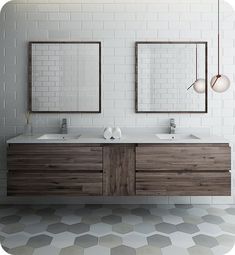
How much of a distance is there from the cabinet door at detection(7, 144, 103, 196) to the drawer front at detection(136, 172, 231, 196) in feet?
1.66

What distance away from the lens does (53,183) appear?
129 inches

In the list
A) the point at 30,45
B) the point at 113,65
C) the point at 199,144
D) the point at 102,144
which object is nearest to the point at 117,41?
Answer: the point at 113,65

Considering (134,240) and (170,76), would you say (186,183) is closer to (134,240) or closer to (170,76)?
(134,240)

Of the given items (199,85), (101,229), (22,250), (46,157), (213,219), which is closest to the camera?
(22,250)

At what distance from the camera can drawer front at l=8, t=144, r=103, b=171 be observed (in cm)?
326

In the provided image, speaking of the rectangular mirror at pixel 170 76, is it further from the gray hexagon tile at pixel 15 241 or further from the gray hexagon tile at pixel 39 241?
the gray hexagon tile at pixel 15 241

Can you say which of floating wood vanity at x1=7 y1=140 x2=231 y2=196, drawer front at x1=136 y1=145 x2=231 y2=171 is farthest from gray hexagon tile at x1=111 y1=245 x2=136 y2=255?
drawer front at x1=136 y1=145 x2=231 y2=171

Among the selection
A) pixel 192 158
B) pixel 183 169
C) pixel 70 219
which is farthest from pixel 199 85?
pixel 70 219

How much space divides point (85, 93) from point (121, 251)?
74.7 inches

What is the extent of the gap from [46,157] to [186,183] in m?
1.43

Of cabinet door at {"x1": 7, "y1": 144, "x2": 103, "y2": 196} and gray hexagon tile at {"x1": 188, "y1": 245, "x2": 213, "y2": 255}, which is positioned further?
cabinet door at {"x1": 7, "y1": 144, "x2": 103, "y2": 196}

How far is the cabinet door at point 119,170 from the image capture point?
3.28 m

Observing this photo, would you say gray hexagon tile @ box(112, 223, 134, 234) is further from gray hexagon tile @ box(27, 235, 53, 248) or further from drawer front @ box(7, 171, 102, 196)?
gray hexagon tile @ box(27, 235, 53, 248)

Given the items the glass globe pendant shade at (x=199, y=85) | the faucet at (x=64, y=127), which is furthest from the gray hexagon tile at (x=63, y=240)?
the glass globe pendant shade at (x=199, y=85)
